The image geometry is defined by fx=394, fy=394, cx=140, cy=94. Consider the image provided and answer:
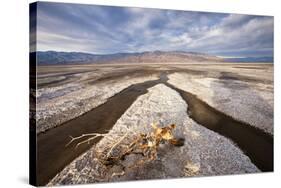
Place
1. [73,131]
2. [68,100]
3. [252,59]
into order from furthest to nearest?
[252,59] < [68,100] < [73,131]

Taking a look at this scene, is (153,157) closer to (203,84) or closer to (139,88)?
(139,88)

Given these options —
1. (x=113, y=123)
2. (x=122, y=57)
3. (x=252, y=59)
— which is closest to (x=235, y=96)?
(x=252, y=59)

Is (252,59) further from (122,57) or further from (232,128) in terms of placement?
(122,57)

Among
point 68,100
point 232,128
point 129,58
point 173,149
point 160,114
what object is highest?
point 129,58

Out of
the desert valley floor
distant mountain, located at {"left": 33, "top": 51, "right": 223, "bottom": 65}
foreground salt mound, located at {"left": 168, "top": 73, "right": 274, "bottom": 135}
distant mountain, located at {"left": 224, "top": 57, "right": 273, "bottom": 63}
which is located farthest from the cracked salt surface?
distant mountain, located at {"left": 224, "top": 57, "right": 273, "bottom": 63}

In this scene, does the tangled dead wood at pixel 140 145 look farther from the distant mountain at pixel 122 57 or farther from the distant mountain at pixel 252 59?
the distant mountain at pixel 252 59

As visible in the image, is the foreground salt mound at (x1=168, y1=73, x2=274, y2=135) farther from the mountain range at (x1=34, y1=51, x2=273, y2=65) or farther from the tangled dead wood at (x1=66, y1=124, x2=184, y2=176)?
the tangled dead wood at (x1=66, y1=124, x2=184, y2=176)

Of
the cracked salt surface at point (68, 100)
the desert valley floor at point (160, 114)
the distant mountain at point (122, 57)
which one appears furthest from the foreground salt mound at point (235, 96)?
the cracked salt surface at point (68, 100)
